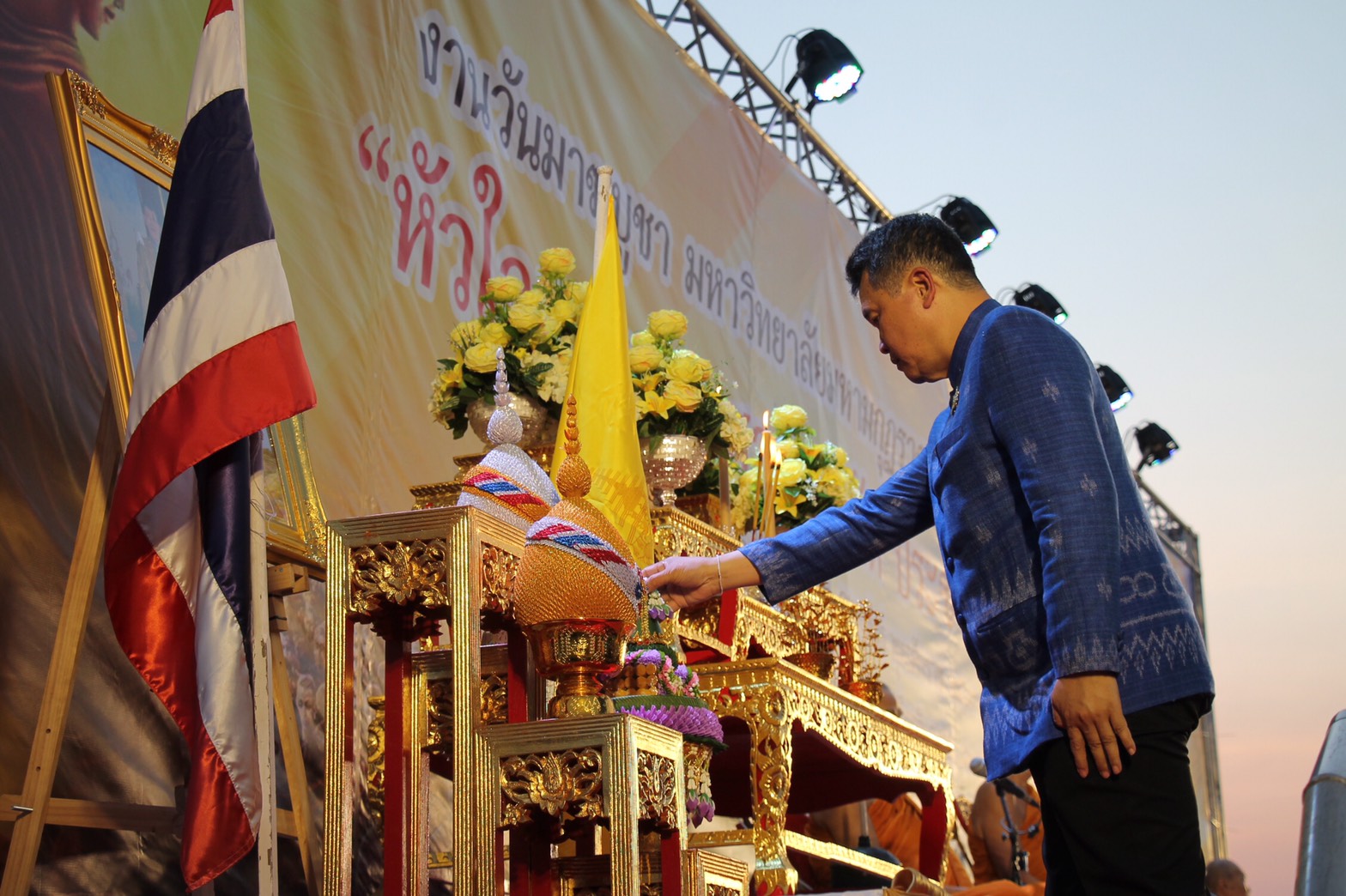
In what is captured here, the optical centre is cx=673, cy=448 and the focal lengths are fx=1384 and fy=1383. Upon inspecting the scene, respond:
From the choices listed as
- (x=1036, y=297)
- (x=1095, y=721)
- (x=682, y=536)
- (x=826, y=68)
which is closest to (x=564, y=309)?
(x=682, y=536)

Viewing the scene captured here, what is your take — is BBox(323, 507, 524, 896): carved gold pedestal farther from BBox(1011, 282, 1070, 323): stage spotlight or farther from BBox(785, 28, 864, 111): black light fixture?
BBox(1011, 282, 1070, 323): stage spotlight

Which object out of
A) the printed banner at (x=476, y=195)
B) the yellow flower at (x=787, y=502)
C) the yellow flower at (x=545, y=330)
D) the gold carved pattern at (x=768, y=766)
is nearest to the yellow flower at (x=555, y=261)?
the yellow flower at (x=545, y=330)

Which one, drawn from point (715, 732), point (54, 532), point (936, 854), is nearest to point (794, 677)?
point (715, 732)

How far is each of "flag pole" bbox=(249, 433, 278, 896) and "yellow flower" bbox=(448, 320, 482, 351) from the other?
938mm

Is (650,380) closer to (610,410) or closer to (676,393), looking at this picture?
(676,393)

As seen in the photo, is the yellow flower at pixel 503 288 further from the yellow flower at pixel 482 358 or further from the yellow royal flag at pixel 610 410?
the yellow royal flag at pixel 610 410

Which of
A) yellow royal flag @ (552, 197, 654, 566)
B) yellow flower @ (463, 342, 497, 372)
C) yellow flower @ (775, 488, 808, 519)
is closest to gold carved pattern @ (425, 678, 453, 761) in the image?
yellow royal flag @ (552, 197, 654, 566)

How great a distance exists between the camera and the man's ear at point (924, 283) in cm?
185

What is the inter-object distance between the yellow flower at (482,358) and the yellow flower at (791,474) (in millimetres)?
954

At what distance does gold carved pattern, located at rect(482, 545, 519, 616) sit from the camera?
1.82m

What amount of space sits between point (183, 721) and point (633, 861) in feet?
2.19

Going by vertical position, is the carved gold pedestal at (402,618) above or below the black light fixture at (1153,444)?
below

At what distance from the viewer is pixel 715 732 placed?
2.08 m

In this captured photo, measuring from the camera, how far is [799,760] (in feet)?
11.9
